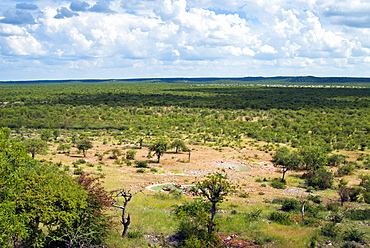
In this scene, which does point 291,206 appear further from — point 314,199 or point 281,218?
point 314,199

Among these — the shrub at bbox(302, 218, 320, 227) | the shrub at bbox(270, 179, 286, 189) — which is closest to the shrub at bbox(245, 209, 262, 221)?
the shrub at bbox(302, 218, 320, 227)

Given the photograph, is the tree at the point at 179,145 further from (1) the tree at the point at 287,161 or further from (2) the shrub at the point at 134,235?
(2) the shrub at the point at 134,235

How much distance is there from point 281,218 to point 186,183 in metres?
11.6

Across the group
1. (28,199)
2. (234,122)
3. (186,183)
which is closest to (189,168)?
(186,183)

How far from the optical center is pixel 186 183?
30.0 m

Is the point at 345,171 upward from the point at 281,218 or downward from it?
downward

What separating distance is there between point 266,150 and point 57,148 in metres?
28.2

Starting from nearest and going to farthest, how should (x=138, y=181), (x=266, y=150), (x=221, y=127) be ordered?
(x=138, y=181), (x=266, y=150), (x=221, y=127)

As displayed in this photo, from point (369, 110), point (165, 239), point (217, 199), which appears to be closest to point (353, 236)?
point (217, 199)

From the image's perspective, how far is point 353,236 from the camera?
16859 mm

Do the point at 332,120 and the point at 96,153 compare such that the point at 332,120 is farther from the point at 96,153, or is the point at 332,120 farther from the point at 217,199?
the point at 217,199

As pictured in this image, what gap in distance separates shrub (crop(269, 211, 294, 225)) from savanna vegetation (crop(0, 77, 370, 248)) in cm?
6

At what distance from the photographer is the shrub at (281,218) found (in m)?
19.4

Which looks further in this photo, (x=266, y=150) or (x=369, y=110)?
(x=369, y=110)
